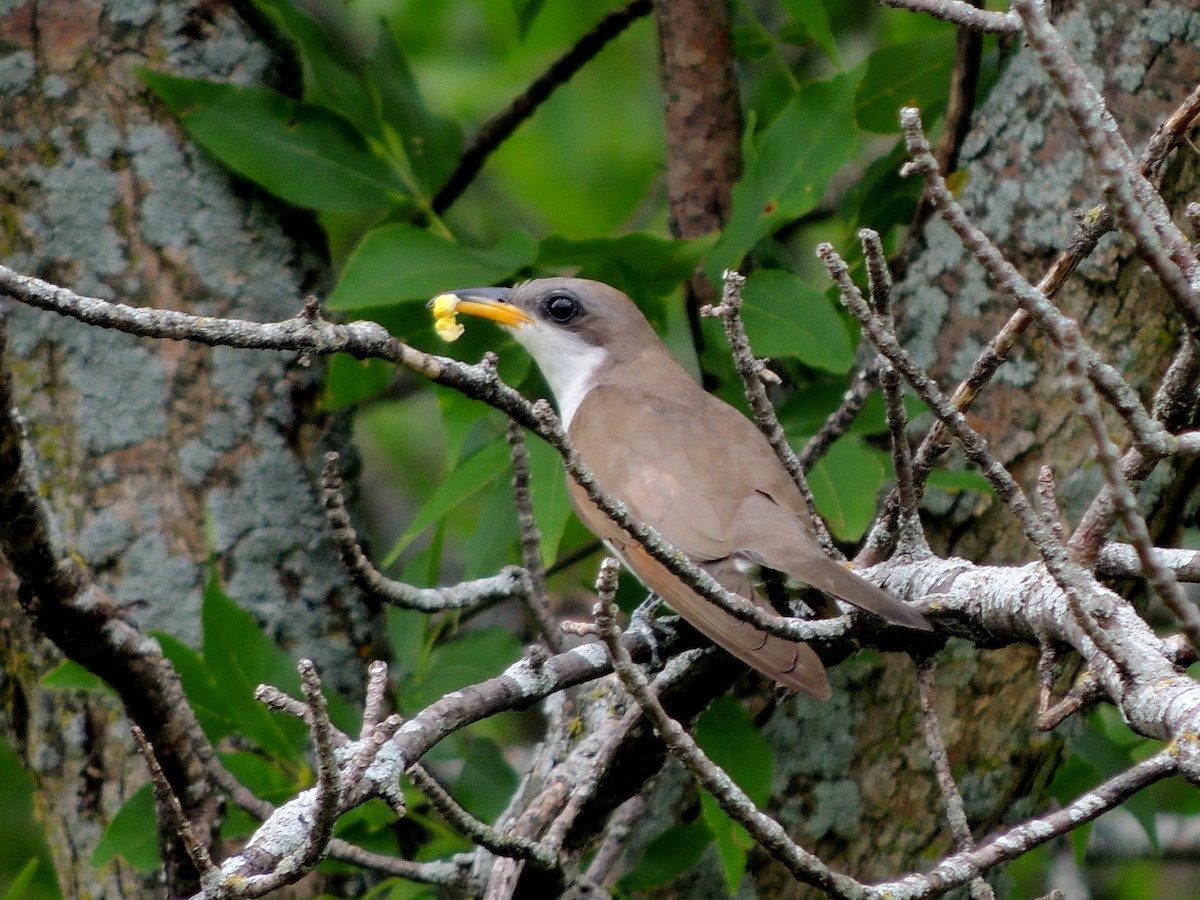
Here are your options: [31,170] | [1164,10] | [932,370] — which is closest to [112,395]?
[31,170]

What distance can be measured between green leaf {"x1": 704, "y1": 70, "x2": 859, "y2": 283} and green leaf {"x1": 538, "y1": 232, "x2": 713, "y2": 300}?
11 centimetres

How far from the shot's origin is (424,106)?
4.27 meters

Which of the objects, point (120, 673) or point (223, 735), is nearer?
point (120, 673)

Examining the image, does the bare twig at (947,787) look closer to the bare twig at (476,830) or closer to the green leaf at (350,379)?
the bare twig at (476,830)

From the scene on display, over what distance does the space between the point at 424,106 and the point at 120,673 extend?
2.23 m

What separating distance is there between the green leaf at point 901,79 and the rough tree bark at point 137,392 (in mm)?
2108

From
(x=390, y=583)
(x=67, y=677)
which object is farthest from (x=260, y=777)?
(x=390, y=583)

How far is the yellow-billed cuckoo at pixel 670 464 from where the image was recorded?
8.82 ft

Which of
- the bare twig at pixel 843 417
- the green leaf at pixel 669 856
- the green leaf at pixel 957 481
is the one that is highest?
the bare twig at pixel 843 417

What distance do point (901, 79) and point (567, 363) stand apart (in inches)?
61.5

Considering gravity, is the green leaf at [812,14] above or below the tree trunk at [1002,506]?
above

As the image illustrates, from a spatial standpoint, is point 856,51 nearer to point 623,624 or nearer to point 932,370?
point 932,370

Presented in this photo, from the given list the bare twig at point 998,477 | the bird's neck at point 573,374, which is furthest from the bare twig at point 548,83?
the bare twig at point 998,477

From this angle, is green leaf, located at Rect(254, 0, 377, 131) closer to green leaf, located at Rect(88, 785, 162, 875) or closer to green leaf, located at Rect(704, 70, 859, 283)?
green leaf, located at Rect(704, 70, 859, 283)
